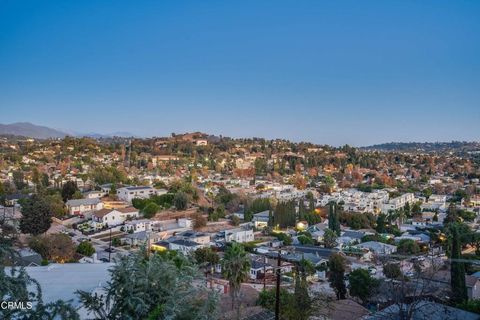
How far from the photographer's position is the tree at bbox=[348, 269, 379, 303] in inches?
662

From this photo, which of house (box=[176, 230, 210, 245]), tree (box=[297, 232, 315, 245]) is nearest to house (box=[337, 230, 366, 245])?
tree (box=[297, 232, 315, 245])

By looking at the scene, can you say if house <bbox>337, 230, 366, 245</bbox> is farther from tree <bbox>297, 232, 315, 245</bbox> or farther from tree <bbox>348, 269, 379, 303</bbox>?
tree <bbox>348, 269, 379, 303</bbox>

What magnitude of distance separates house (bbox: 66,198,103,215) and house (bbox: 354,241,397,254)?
2139 cm

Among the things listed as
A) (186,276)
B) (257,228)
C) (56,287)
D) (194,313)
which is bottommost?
(257,228)

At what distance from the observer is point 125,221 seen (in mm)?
32375

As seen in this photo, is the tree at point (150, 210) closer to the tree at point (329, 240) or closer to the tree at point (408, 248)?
the tree at point (329, 240)

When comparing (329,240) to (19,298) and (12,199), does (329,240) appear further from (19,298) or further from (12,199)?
(12,199)

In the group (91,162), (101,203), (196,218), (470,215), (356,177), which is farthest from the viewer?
(356,177)

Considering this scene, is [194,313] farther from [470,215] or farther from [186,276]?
[470,215]

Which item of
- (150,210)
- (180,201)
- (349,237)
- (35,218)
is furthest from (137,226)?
(349,237)

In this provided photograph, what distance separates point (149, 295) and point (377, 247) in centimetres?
2377

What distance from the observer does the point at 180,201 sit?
36438mm

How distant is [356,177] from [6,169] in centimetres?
5077

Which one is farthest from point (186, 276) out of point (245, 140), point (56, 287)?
point (245, 140)
